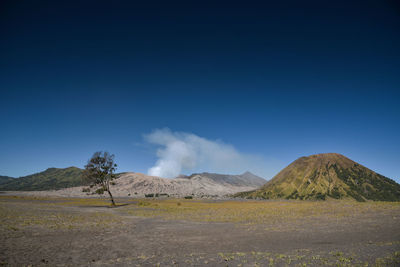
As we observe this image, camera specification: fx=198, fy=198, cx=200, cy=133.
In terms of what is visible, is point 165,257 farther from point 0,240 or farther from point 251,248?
point 0,240

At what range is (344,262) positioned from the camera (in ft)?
39.3

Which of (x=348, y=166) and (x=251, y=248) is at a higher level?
(x=348, y=166)

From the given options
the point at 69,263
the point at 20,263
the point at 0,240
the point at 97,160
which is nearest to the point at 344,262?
→ the point at 69,263

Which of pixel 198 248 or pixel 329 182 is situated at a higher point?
pixel 329 182

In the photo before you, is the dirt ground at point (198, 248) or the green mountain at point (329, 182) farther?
the green mountain at point (329, 182)

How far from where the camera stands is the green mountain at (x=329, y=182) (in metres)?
116

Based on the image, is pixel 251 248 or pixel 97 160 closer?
pixel 251 248

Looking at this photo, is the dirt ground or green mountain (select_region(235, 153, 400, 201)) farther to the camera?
green mountain (select_region(235, 153, 400, 201))

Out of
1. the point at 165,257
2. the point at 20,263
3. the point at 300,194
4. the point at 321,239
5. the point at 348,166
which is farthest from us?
the point at 348,166

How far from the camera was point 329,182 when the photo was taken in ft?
428

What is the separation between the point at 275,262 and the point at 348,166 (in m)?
172

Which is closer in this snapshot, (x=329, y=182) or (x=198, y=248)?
(x=198, y=248)

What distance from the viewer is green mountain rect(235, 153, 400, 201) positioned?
116062 mm

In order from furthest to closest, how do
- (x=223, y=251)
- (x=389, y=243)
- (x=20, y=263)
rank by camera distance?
(x=389, y=243)
(x=223, y=251)
(x=20, y=263)
